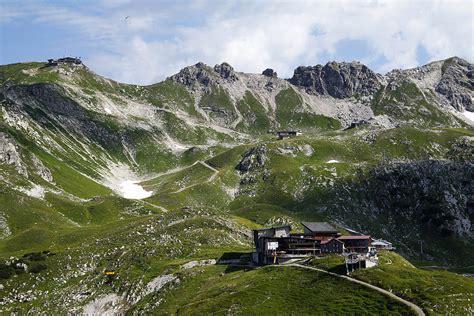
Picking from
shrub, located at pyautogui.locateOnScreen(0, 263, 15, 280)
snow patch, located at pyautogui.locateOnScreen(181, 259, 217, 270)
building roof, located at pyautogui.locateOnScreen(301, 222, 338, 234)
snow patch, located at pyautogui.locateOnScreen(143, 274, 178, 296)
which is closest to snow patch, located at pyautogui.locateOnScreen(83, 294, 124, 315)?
snow patch, located at pyautogui.locateOnScreen(143, 274, 178, 296)

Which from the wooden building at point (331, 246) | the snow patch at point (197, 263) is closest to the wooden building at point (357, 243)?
the wooden building at point (331, 246)

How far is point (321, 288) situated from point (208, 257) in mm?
47161

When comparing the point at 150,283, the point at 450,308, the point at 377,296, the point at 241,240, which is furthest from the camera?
the point at 241,240

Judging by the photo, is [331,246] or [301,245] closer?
[331,246]

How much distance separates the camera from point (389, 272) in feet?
366

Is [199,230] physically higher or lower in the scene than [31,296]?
higher

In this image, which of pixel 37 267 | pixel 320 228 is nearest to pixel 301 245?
pixel 320 228

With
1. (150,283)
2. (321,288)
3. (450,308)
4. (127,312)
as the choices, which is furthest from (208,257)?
(450,308)

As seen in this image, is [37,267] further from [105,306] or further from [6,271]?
[105,306]

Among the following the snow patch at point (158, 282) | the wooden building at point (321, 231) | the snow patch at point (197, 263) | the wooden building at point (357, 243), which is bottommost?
the snow patch at point (158, 282)

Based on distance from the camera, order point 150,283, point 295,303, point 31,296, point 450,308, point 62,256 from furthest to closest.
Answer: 1. point 62,256
2. point 31,296
3. point 150,283
4. point 295,303
5. point 450,308

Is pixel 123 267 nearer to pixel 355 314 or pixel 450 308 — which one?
pixel 355 314

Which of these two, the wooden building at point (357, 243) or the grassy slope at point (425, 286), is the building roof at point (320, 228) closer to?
the wooden building at point (357, 243)

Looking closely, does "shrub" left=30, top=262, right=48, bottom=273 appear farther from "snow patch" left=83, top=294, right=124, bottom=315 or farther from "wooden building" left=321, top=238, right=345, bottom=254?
"wooden building" left=321, top=238, right=345, bottom=254
